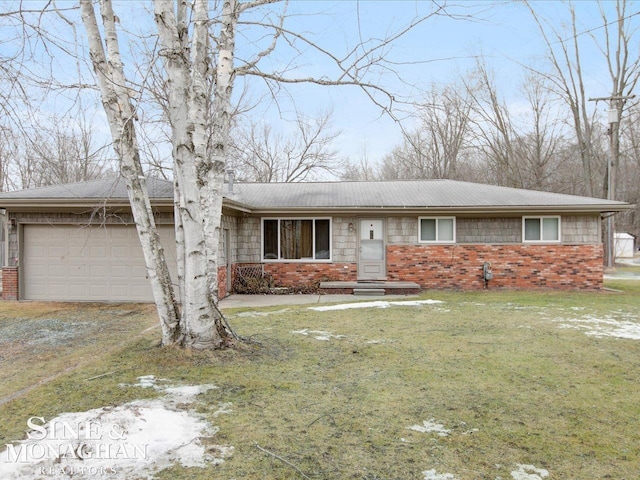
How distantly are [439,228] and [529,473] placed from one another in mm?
10711

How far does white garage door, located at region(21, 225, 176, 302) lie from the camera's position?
36.0 feet

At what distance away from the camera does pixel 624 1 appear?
2123 centimetres

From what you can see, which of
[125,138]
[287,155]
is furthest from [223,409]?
[287,155]

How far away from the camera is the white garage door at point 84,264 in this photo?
10977 millimetres

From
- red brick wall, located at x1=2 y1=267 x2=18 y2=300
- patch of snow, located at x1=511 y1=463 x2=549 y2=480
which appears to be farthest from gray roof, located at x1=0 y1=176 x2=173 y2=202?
patch of snow, located at x1=511 y1=463 x2=549 y2=480

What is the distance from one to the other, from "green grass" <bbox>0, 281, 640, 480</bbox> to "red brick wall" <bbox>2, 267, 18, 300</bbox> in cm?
549

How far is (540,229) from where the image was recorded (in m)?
13.0

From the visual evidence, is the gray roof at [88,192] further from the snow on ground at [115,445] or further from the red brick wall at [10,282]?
the snow on ground at [115,445]

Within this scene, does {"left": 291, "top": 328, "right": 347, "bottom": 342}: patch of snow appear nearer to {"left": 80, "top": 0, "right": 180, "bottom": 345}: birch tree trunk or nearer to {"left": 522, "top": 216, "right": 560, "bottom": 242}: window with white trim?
{"left": 80, "top": 0, "right": 180, "bottom": 345}: birch tree trunk

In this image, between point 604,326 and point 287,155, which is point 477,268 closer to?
point 604,326

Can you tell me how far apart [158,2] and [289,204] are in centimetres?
815

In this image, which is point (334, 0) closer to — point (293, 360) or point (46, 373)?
point (293, 360)

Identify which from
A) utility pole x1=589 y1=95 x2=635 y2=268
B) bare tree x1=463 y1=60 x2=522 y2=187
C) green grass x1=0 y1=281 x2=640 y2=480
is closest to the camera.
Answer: green grass x1=0 y1=281 x2=640 y2=480

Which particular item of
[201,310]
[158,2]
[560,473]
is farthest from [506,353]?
[158,2]
